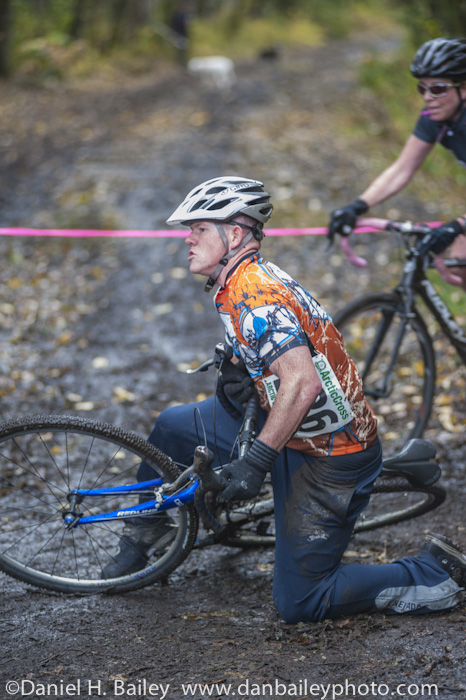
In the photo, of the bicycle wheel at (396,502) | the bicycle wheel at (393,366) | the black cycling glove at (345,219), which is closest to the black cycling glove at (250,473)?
the bicycle wheel at (396,502)

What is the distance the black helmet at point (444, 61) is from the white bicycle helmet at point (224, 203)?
66.1 inches

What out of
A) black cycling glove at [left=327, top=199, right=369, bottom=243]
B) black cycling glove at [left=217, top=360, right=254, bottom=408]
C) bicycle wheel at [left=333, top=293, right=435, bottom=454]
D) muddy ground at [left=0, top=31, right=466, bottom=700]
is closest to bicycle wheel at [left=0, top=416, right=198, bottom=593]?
muddy ground at [left=0, top=31, right=466, bottom=700]

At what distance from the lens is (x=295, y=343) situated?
9.12ft

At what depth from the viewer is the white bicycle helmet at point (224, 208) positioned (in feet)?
9.97

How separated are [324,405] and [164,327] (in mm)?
4403

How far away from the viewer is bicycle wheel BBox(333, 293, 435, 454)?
4.61m

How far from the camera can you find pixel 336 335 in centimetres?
311

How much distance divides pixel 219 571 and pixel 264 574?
25 cm

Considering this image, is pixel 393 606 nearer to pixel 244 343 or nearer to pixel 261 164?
pixel 244 343

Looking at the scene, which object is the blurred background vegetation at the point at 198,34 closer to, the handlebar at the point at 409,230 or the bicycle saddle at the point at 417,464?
the handlebar at the point at 409,230

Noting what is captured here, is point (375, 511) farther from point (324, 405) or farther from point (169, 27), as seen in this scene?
point (169, 27)

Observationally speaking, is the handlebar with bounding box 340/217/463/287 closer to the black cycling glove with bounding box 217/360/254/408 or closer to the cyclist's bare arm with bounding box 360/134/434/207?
the cyclist's bare arm with bounding box 360/134/434/207

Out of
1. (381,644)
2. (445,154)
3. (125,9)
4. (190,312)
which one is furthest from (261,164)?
(125,9)

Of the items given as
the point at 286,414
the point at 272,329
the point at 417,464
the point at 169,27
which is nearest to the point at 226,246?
the point at 272,329
